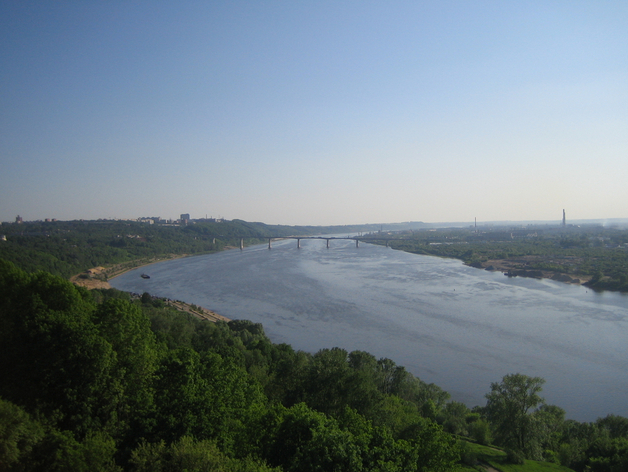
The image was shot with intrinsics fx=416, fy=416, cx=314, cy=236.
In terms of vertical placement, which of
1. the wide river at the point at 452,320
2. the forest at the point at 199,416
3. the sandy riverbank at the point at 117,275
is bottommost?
the wide river at the point at 452,320

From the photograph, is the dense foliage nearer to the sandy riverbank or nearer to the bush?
the bush

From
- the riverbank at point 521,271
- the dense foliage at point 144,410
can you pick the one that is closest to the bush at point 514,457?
the dense foliage at point 144,410

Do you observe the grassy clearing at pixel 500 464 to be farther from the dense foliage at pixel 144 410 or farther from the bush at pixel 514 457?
the dense foliage at pixel 144 410

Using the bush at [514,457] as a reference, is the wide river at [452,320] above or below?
below

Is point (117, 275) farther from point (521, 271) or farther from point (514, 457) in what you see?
point (514, 457)

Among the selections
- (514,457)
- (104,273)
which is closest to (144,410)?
(514,457)

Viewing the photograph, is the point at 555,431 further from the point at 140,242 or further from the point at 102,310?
the point at 140,242
